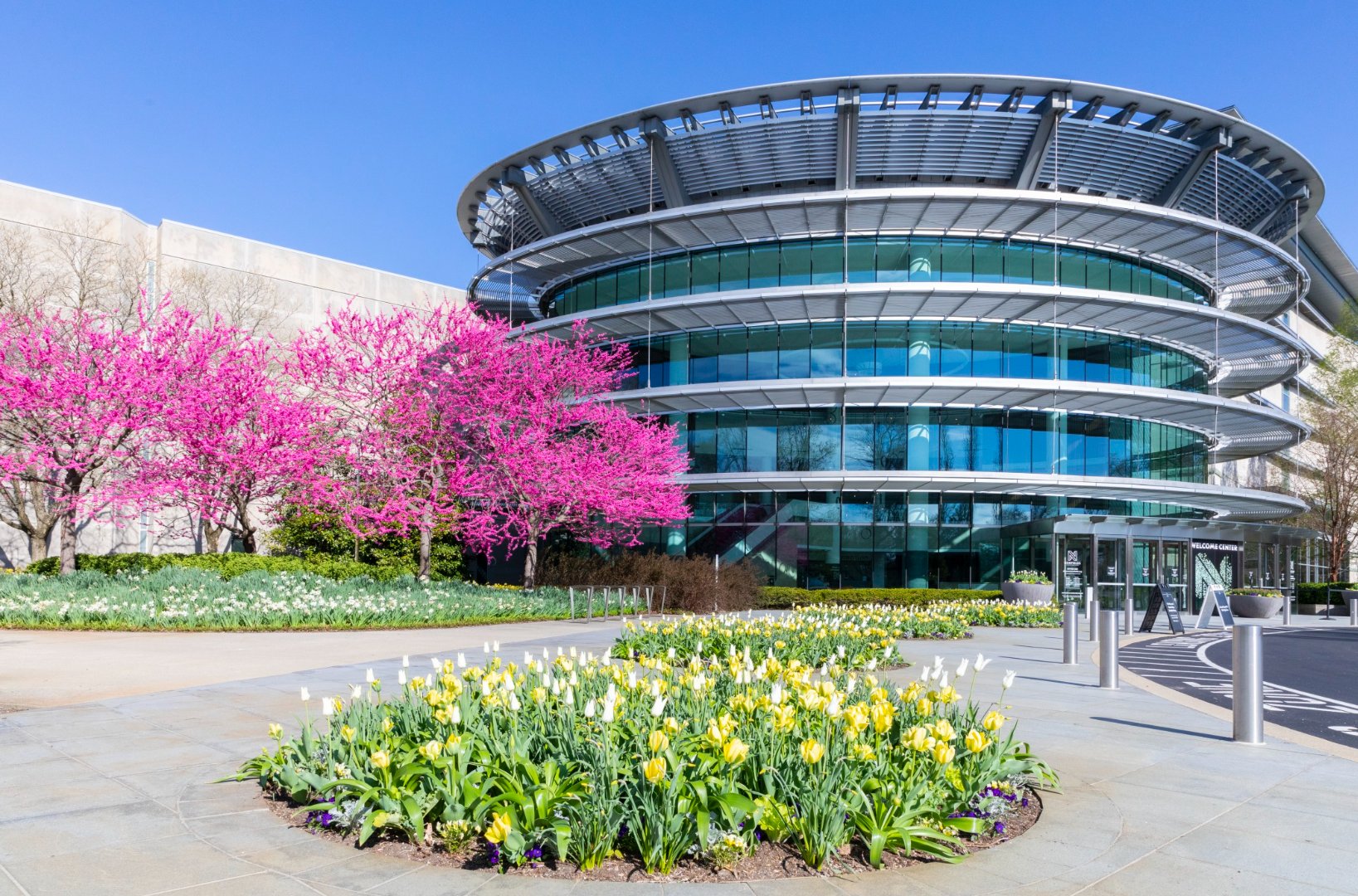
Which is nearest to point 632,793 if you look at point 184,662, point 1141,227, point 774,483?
point 184,662

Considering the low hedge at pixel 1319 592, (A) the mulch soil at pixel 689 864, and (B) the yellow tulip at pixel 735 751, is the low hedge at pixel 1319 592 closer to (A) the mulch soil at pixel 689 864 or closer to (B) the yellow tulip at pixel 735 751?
(A) the mulch soil at pixel 689 864

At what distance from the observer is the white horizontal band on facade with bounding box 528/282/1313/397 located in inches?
1266

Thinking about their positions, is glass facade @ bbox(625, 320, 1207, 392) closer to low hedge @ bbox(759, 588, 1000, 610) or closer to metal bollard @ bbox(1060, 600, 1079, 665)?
low hedge @ bbox(759, 588, 1000, 610)

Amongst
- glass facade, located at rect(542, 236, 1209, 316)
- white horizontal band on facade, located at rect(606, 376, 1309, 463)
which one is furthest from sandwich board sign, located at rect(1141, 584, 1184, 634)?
glass facade, located at rect(542, 236, 1209, 316)

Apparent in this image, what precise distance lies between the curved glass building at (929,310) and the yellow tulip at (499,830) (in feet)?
95.3

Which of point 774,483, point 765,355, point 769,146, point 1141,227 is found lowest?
point 774,483

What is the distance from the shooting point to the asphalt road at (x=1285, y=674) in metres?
10.4

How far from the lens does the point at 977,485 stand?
33.6 meters

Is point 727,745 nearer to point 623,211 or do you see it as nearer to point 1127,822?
point 1127,822

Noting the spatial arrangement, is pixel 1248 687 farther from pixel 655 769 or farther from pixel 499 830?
pixel 499 830

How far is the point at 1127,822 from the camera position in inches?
217

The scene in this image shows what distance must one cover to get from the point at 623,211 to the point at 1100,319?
18.4m

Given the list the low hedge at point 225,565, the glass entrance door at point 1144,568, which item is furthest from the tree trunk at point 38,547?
the glass entrance door at point 1144,568

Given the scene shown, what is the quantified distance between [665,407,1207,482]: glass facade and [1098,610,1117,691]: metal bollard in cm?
2161
